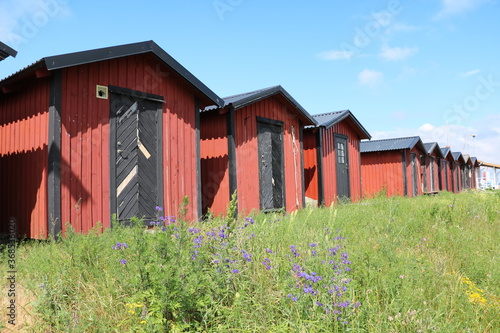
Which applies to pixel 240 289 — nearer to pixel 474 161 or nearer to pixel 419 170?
pixel 419 170

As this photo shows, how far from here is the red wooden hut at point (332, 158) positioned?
13.4m

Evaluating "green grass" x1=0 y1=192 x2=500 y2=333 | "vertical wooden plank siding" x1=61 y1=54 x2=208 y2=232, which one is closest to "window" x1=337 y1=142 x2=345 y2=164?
"vertical wooden plank siding" x1=61 y1=54 x2=208 y2=232

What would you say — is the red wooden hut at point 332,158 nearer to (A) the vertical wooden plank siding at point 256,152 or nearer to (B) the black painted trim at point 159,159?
(A) the vertical wooden plank siding at point 256,152

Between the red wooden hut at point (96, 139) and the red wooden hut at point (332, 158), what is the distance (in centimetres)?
599

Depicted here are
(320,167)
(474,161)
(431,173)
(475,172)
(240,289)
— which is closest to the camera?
(240,289)

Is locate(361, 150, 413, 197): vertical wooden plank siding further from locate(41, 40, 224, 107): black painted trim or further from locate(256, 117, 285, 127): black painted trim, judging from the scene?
locate(41, 40, 224, 107): black painted trim

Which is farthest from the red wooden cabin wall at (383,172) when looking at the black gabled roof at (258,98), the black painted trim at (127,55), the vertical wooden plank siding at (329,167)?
the black painted trim at (127,55)

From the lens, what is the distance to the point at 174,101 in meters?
8.24

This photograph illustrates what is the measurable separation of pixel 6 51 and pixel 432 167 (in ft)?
80.2

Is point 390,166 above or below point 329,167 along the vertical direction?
above

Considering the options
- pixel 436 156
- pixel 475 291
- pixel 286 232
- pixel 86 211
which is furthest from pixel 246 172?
pixel 436 156

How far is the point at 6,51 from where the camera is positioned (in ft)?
17.7

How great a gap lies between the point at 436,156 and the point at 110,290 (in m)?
26.0

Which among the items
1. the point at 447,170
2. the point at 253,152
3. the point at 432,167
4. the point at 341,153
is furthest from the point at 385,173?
the point at 447,170
